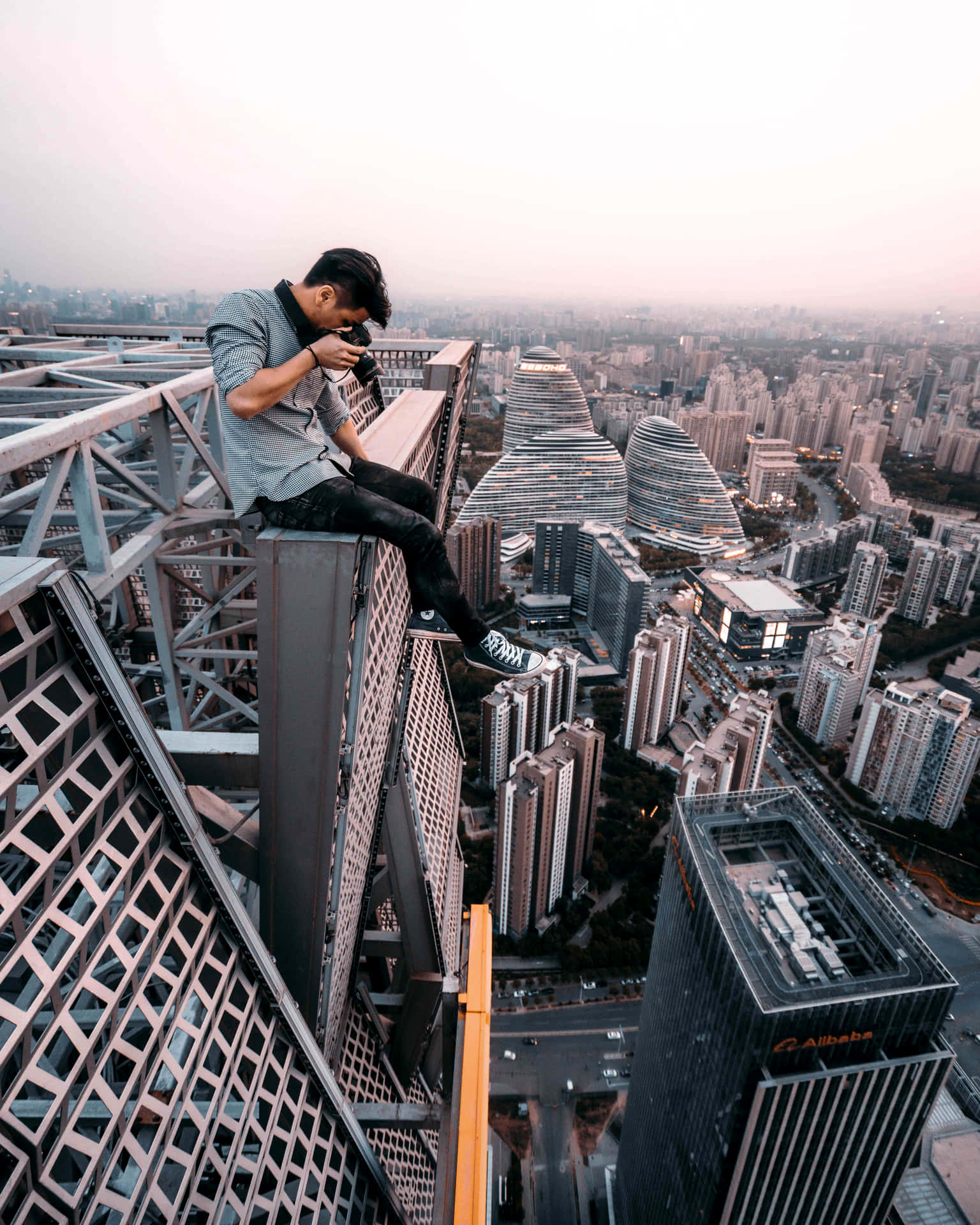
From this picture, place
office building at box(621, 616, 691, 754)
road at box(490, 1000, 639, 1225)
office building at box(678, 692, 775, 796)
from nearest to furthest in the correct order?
road at box(490, 1000, 639, 1225) < office building at box(678, 692, 775, 796) < office building at box(621, 616, 691, 754)

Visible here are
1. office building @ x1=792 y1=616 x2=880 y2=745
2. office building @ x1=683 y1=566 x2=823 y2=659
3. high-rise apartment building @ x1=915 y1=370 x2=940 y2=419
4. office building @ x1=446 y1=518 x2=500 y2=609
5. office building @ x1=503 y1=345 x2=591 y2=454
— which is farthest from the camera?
high-rise apartment building @ x1=915 y1=370 x2=940 y2=419

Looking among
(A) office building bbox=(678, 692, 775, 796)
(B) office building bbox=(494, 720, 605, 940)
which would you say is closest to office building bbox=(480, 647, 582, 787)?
(B) office building bbox=(494, 720, 605, 940)

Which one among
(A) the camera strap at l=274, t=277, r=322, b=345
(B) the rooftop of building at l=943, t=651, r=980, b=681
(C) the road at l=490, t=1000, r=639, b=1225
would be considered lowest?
(C) the road at l=490, t=1000, r=639, b=1225

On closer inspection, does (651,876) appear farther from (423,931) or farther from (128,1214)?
(128,1214)

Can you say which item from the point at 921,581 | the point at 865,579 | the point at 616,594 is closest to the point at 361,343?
the point at 616,594

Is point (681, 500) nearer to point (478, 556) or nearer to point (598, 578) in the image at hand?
point (598, 578)

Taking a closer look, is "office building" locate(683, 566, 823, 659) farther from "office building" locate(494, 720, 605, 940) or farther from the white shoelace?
the white shoelace

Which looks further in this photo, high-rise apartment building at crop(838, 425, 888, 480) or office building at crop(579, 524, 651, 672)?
high-rise apartment building at crop(838, 425, 888, 480)

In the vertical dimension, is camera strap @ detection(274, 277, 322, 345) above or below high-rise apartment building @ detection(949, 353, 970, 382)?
above

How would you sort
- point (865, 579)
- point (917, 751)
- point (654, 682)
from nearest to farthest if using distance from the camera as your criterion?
point (917, 751)
point (654, 682)
point (865, 579)
